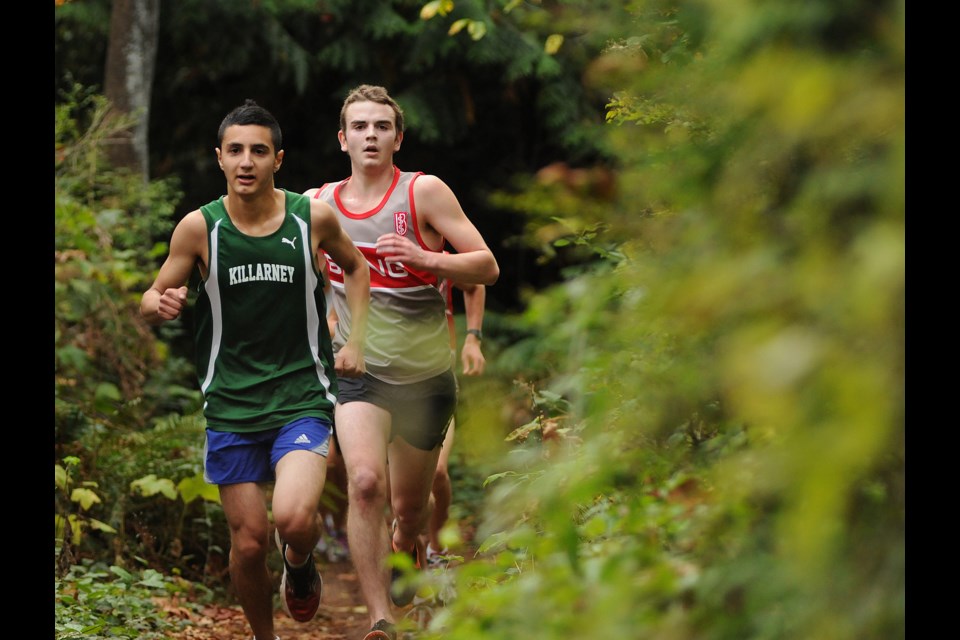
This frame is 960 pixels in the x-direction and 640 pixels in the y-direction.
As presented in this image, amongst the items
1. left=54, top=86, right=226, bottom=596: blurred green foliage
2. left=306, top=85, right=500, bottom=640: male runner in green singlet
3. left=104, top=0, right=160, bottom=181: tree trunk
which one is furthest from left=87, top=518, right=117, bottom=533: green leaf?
left=104, top=0, right=160, bottom=181: tree trunk

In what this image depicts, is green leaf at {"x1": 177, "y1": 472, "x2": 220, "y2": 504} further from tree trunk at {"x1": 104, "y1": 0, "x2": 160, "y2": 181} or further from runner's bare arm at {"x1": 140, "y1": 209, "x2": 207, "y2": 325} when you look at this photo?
tree trunk at {"x1": 104, "y1": 0, "x2": 160, "y2": 181}

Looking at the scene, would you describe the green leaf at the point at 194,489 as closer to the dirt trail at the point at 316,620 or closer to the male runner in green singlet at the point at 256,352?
the dirt trail at the point at 316,620

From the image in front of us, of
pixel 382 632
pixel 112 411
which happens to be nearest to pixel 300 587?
pixel 382 632

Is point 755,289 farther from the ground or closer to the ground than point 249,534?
farther from the ground

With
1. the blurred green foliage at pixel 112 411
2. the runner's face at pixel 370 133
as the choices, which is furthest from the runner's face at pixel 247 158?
the blurred green foliage at pixel 112 411

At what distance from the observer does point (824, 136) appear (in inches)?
61.7

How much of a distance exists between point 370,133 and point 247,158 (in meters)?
1.09

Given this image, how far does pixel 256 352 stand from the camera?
5.12 metres

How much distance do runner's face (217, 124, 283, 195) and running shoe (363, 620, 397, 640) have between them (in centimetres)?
190

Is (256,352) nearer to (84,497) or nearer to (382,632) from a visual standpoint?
(382,632)

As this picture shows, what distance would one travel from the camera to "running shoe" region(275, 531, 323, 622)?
212 inches
